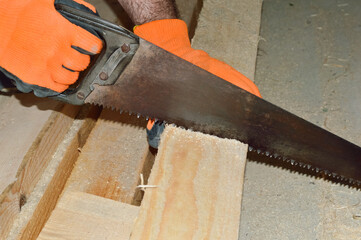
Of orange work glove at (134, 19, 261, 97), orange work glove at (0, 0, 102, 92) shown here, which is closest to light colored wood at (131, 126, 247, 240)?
orange work glove at (134, 19, 261, 97)

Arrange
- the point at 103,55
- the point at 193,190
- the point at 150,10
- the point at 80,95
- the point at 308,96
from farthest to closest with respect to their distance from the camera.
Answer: the point at 308,96
the point at 150,10
the point at 80,95
the point at 103,55
the point at 193,190

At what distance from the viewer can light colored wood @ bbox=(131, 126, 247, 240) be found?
186 cm

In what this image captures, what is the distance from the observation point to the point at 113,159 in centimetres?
262

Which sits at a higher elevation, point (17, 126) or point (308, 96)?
point (17, 126)

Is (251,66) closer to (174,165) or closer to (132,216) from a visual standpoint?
(174,165)

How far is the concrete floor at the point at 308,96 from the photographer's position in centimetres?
291

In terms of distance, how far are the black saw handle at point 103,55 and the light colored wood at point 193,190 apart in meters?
0.45

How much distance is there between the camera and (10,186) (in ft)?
7.47

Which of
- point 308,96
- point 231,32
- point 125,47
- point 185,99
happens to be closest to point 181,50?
point 185,99

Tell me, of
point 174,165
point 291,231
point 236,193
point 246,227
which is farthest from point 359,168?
point 174,165

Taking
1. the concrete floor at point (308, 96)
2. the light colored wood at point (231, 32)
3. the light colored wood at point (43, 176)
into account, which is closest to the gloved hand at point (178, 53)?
the light colored wood at point (231, 32)

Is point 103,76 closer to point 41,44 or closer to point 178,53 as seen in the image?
point 41,44

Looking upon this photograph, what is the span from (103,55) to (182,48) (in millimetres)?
649

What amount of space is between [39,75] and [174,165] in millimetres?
842
